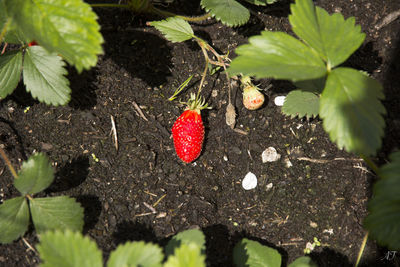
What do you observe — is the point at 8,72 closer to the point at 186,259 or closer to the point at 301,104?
the point at 186,259

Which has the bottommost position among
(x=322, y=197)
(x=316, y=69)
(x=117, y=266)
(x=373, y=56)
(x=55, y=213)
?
(x=322, y=197)

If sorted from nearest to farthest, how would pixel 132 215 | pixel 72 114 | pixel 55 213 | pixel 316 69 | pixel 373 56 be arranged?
pixel 316 69
pixel 55 213
pixel 132 215
pixel 72 114
pixel 373 56

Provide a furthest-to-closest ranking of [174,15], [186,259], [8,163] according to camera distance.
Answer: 1. [174,15]
2. [8,163]
3. [186,259]

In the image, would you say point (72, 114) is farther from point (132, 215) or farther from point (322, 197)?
point (322, 197)

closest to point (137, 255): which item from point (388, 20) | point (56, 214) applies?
point (56, 214)

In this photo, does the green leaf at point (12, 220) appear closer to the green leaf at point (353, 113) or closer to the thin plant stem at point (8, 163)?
the thin plant stem at point (8, 163)

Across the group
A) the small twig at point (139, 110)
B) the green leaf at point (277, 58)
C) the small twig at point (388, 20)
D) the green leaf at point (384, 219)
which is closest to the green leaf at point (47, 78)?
the small twig at point (139, 110)

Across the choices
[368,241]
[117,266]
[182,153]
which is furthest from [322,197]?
[117,266]
